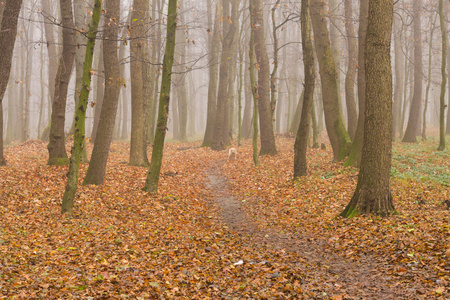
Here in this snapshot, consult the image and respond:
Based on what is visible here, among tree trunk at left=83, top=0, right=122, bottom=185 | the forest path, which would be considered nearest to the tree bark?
tree trunk at left=83, top=0, right=122, bottom=185

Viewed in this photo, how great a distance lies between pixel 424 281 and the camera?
507cm

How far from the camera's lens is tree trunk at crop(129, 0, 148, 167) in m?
14.0

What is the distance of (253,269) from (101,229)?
3.79 metres

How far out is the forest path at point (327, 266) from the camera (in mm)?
5148

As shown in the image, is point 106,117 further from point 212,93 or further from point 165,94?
point 212,93

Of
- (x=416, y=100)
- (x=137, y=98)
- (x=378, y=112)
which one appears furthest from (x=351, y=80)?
(x=137, y=98)

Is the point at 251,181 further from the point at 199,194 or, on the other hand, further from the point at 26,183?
the point at 26,183

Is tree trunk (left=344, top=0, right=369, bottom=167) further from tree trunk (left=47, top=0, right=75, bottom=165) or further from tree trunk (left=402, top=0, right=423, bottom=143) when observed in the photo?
tree trunk (left=402, top=0, right=423, bottom=143)

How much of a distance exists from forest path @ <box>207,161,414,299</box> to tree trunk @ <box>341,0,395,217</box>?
1.77 metres

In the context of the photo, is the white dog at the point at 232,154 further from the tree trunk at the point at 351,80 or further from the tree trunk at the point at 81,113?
the tree trunk at the point at 81,113

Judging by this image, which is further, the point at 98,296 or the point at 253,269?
the point at 253,269

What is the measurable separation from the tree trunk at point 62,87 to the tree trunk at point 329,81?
31.7 feet

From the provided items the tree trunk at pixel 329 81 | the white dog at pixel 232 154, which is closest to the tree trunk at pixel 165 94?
the tree trunk at pixel 329 81

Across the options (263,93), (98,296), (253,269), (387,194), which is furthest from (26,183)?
(263,93)
